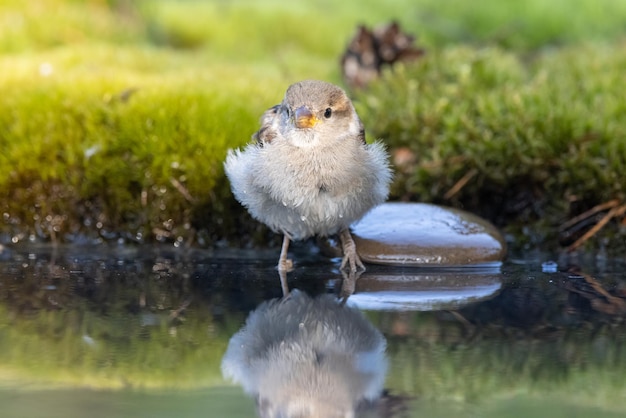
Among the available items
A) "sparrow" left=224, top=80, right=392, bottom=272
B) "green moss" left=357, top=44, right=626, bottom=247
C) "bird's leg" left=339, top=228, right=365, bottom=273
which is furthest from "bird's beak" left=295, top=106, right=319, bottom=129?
"green moss" left=357, top=44, right=626, bottom=247

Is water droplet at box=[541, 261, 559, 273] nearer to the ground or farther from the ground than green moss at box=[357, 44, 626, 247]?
nearer to the ground

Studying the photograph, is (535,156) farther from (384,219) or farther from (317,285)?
(317,285)

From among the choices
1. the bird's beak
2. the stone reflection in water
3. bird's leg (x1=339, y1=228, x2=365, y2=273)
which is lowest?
the stone reflection in water

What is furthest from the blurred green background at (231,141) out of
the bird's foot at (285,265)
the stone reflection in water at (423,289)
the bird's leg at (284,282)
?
the stone reflection in water at (423,289)

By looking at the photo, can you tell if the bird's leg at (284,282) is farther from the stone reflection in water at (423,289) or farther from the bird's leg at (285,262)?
the stone reflection in water at (423,289)

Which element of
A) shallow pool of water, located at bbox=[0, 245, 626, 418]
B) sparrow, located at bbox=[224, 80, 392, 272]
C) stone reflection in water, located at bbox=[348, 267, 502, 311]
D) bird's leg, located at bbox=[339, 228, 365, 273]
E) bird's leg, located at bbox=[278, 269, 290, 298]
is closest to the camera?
shallow pool of water, located at bbox=[0, 245, 626, 418]

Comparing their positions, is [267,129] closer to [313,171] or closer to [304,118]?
[304,118]

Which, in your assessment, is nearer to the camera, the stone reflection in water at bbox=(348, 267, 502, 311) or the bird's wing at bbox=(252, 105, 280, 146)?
the stone reflection in water at bbox=(348, 267, 502, 311)

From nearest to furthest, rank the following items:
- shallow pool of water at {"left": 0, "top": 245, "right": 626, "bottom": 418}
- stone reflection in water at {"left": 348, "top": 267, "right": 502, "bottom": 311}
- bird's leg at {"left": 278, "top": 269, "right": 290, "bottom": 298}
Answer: shallow pool of water at {"left": 0, "top": 245, "right": 626, "bottom": 418}, stone reflection in water at {"left": 348, "top": 267, "right": 502, "bottom": 311}, bird's leg at {"left": 278, "top": 269, "right": 290, "bottom": 298}

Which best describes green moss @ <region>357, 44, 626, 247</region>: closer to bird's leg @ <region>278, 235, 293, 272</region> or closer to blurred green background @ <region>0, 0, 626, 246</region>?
blurred green background @ <region>0, 0, 626, 246</region>
